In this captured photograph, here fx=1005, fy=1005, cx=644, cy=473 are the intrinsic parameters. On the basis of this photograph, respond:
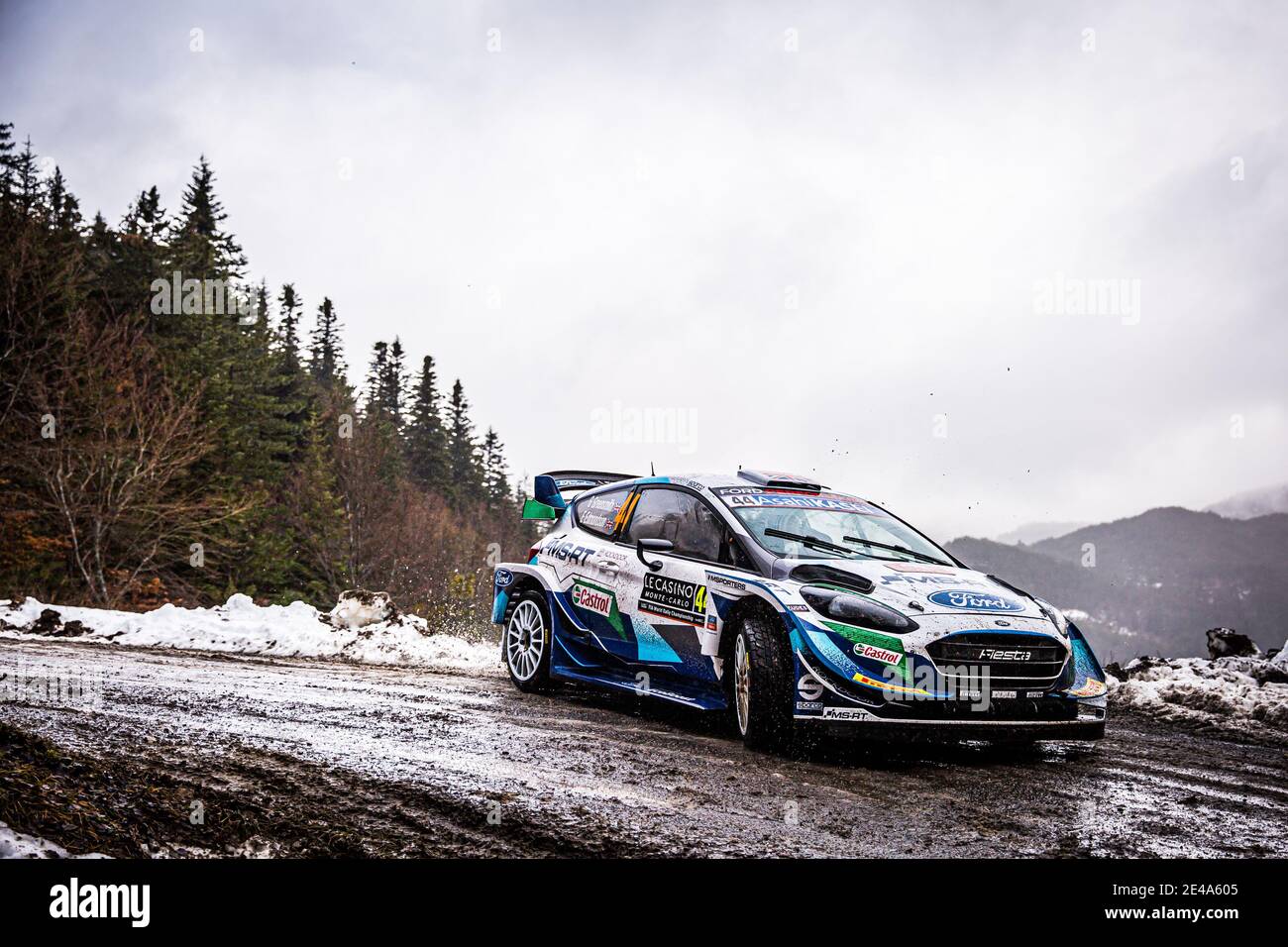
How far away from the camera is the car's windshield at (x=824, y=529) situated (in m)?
6.62

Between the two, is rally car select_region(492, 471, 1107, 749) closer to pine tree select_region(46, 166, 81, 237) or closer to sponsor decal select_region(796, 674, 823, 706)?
sponsor decal select_region(796, 674, 823, 706)

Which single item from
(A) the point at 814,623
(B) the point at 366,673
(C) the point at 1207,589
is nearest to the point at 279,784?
(A) the point at 814,623

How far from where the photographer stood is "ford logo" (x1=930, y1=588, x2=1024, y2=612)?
5.79 m

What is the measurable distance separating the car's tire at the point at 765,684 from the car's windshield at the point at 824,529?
0.65 metres

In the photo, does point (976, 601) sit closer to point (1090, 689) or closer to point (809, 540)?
point (1090, 689)

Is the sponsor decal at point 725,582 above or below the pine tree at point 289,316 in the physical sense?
below

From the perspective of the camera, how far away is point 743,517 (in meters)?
6.82

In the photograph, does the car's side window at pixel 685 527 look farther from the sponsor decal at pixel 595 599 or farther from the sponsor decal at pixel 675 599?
the sponsor decal at pixel 595 599

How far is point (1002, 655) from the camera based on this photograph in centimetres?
568

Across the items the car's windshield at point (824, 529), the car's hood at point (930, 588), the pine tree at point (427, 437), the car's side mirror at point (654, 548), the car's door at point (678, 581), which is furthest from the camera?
the pine tree at point (427, 437)

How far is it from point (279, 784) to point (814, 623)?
292 cm
